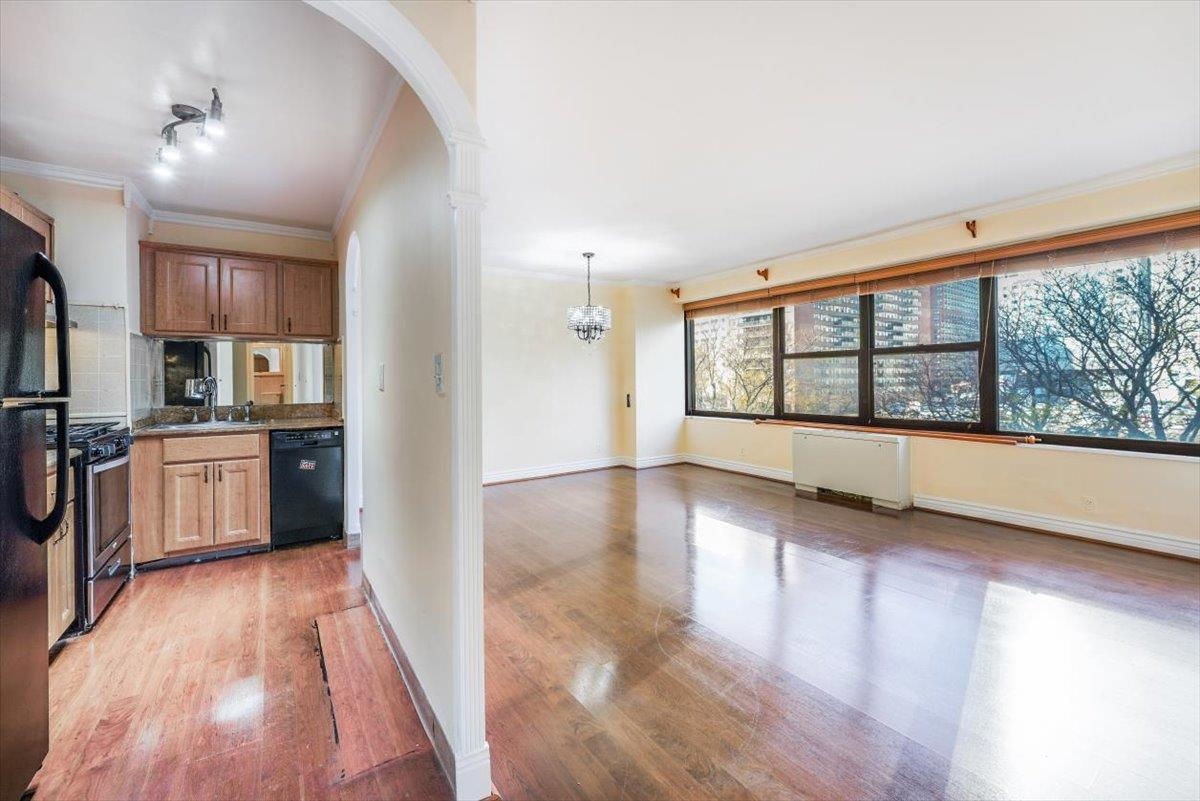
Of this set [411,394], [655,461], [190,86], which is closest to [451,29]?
[411,394]

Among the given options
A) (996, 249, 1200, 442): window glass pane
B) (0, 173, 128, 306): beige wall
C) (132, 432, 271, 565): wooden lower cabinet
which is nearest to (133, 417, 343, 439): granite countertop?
(132, 432, 271, 565): wooden lower cabinet

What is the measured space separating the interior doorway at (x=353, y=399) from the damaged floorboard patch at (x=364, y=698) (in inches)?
48.4

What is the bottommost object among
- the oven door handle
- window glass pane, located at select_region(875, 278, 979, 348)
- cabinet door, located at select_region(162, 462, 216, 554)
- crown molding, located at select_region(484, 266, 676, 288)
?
cabinet door, located at select_region(162, 462, 216, 554)

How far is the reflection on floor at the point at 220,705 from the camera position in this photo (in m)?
1.61

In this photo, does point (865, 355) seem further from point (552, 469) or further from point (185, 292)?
point (185, 292)

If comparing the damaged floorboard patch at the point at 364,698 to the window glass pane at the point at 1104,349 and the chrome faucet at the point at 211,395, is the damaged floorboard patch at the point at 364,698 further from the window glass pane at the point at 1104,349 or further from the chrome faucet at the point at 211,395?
the window glass pane at the point at 1104,349

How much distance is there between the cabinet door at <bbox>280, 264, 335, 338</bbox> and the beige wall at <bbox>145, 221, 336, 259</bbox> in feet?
0.69

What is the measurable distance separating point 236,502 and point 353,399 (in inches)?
41.1

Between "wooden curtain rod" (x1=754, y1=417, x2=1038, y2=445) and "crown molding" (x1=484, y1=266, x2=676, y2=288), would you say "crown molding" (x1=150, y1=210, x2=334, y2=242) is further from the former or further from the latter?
"wooden curtain rod" (x1=754, y1=417, x2=1038, y2=445)

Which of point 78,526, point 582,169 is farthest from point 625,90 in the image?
point 78,526

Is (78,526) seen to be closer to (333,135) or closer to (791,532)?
(333,135)

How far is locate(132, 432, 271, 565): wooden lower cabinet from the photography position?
3281 millimetres

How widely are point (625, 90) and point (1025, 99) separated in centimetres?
200

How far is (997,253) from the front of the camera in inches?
163
